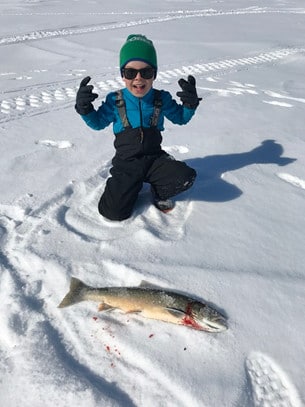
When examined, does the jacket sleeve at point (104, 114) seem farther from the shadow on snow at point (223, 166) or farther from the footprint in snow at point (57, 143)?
the footprint in snow at point (57, 143)

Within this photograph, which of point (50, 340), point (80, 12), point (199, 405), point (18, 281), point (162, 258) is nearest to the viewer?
point (199, 405)

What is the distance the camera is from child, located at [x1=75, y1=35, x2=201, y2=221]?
2.62 metres

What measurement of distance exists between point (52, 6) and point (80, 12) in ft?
5.88

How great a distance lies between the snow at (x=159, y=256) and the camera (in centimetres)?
171

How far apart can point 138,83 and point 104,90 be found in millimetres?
3057

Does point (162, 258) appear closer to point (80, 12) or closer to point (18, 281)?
point (18, 281)

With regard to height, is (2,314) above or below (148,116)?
below

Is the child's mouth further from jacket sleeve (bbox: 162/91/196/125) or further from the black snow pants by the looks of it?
the black snow pants

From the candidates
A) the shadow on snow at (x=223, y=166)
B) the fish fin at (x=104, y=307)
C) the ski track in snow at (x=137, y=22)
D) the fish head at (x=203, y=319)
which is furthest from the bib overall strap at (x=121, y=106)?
the ski track in snow at (x=137, y=22)

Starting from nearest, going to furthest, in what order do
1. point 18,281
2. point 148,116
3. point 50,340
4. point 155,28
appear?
1. point 50,340
2. point 18,281
3. point 148,116
4. point 155,28

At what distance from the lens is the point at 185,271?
89.4 inches

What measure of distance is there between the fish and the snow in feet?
0.15

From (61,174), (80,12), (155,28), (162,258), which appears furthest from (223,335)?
(80,12)

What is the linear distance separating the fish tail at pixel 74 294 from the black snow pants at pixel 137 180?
2.26 feet
